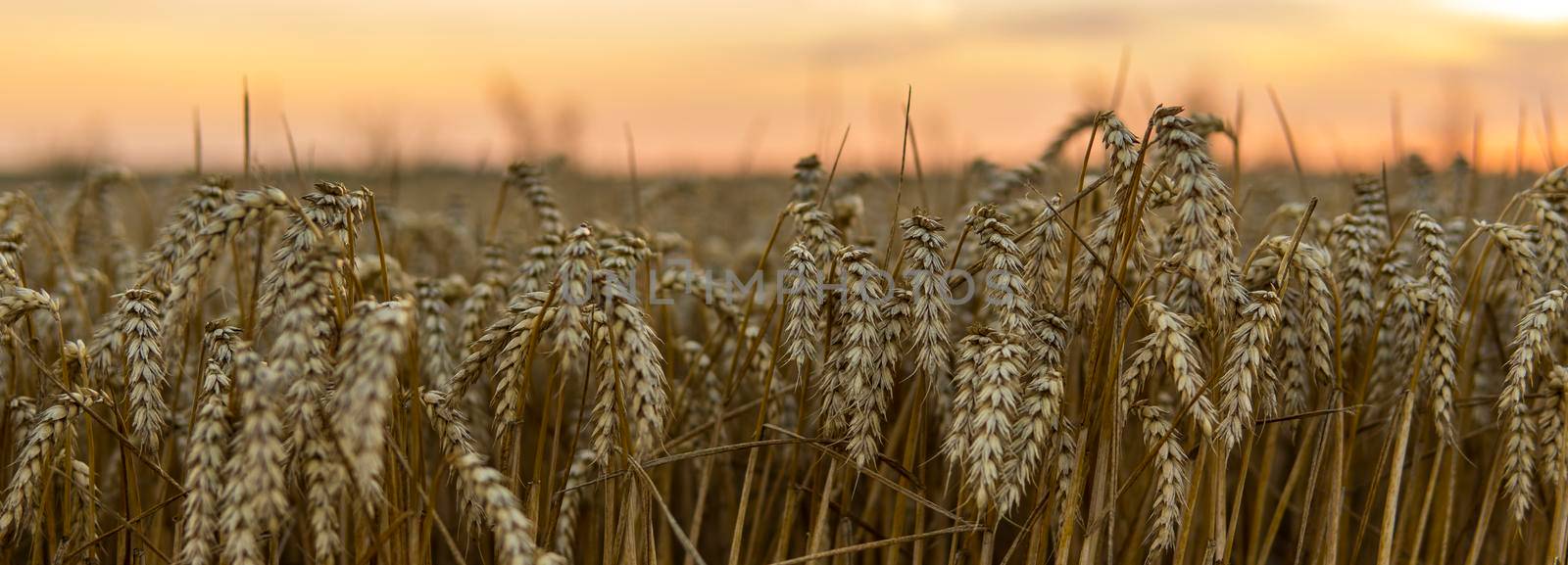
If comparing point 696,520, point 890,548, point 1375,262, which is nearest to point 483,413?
point 696,520

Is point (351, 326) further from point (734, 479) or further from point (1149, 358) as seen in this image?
point (734, 479)

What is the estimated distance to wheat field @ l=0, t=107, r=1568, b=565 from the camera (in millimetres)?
1549

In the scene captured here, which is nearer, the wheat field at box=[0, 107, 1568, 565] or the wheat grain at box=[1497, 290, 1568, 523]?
the wheat field at box=[0, 107, 1568, 565]

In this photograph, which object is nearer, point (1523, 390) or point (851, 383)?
point (851, 383)

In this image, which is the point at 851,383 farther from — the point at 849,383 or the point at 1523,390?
the point at 1523,390

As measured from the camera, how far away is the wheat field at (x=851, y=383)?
1549 mm

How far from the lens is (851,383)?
175 cm

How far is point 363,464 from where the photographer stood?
1.31 metres

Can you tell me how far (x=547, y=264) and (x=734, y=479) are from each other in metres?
0.91

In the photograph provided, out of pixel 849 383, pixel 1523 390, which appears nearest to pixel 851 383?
pixel 849 383

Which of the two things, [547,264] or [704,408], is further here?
[704,408]

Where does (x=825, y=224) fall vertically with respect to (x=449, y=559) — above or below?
above

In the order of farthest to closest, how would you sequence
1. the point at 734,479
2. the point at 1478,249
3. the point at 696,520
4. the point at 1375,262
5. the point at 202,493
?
the point at 1478,249 → the point at 734,479 → the point at 1375,262 → the point at 696,520 → the point at 202,493

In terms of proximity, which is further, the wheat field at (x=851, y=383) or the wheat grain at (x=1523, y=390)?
the wheat grain at (x=1523, y=390)
